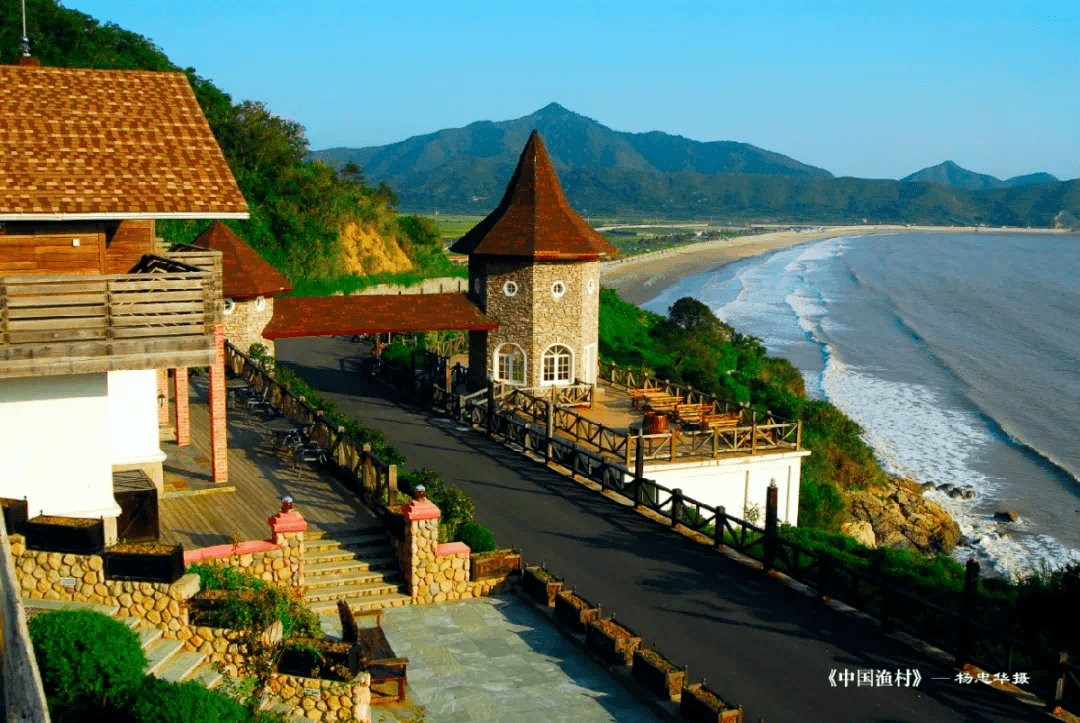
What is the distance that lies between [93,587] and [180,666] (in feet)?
4.35

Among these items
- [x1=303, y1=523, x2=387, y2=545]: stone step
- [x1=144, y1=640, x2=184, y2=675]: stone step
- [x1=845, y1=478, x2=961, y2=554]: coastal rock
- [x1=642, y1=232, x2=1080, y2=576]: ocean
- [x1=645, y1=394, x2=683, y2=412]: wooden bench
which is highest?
[x1=645, y1=394, x2=683, y2=412]: wooden bench

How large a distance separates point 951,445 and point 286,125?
128 feet

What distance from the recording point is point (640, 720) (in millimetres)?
12758

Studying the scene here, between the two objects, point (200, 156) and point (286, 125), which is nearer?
point (200, 156)

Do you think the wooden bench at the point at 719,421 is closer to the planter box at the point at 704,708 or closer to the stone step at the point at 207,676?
the planter box at the point at 704,708

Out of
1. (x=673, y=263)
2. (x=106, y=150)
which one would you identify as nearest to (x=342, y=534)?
(x=106, y=150)

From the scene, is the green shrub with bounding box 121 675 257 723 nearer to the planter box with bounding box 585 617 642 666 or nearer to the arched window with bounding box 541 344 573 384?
the planter box with bounding box 585 617 642 666

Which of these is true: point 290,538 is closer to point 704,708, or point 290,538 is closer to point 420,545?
point 420,545

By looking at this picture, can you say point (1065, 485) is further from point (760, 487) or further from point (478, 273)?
point (478, 273)

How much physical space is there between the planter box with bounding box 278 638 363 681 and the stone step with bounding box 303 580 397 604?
3.55 metres

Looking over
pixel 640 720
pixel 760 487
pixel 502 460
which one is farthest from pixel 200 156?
pixel 760 487

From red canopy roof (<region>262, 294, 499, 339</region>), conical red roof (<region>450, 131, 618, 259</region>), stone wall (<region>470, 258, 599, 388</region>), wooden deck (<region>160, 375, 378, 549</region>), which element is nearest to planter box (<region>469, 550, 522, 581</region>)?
wooden deck (<region>160, 375, 378, 549</region>)

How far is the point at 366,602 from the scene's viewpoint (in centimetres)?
1578

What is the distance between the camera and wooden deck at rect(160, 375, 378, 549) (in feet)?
54.4
